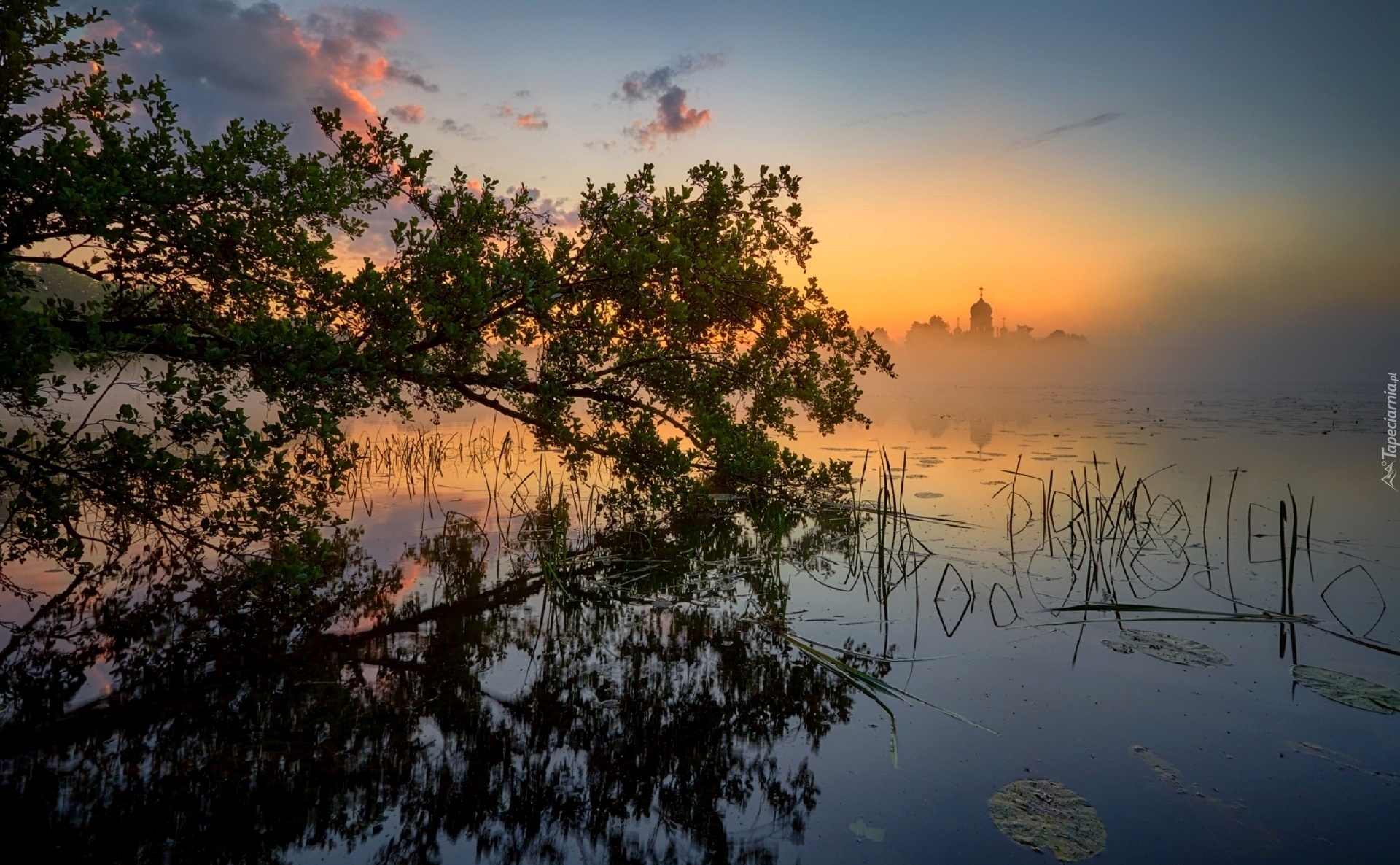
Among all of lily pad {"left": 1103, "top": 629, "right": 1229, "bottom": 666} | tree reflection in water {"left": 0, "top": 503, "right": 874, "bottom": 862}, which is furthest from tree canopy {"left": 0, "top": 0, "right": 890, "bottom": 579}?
lily pad {"left": 1103, "top": 629, "right": 1229, "bottom": 666}

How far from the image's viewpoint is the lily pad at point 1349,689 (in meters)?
5.17

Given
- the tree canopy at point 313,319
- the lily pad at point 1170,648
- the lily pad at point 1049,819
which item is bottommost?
the lily pad at point 1049,819

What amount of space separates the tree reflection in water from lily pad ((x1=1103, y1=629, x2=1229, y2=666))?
128 inches

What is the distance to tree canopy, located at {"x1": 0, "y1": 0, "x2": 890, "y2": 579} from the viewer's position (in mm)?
5277

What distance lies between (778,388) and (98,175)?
808 centimetres

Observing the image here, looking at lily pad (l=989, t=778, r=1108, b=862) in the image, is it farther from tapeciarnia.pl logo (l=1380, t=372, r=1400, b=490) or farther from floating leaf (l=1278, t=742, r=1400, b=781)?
tapeciarnia.pl logo (l=1380, t=372, r=1400, b=490)

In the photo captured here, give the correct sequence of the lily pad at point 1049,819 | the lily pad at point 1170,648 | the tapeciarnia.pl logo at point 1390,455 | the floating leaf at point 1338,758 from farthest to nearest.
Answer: the tapeciarnia.pl logo at point 1390,455
the lily pad at point 1170,648
the floating leaf at point 1338,758
the lily pad at point 1049,819

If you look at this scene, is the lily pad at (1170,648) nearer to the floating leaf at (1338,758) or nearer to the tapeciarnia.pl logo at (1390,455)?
the floating leaf at (1338,758)

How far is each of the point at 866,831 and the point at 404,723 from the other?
3571mm

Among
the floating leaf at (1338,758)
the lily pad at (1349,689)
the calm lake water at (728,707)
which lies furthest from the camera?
the lily pad at (1349,689)

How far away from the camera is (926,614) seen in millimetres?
7367

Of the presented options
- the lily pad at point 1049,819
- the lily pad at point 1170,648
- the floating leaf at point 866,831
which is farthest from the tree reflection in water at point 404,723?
the lily pad at point 1170,648

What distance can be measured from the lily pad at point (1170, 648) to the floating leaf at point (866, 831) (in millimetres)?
3908

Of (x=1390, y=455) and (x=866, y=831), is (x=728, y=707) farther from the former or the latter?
(x=1390, y=455)
